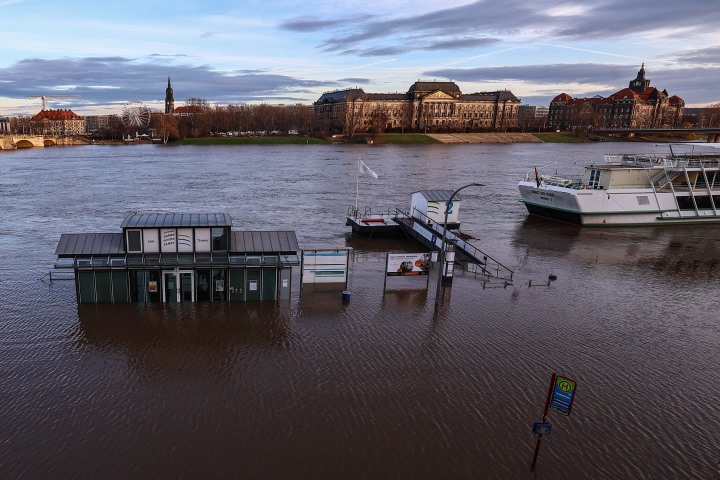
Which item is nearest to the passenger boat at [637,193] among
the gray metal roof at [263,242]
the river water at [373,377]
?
the river water at [373,377]

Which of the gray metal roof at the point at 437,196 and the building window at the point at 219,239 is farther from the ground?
the gray metal roof at the point at 437,196

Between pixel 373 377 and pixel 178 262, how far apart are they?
11242 mm

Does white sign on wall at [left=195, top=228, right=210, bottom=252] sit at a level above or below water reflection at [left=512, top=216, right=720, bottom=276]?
above

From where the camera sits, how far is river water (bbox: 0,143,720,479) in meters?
13.8

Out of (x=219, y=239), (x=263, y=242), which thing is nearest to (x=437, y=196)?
(x=263, y=242)

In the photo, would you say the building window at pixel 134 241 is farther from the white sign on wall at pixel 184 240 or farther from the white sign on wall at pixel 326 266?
the white sign on wall at pixel 326 266

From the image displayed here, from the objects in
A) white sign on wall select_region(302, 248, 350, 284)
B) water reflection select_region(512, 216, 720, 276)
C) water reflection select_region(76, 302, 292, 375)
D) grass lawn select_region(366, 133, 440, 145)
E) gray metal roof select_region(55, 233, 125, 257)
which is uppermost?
grass lawn select_region(366, 133, 440, 145)

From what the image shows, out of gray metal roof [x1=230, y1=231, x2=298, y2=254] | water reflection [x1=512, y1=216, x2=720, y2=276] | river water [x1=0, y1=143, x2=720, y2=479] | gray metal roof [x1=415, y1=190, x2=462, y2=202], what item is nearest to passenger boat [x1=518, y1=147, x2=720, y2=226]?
water reflection [x1=512, y1=216, x2=720, y2=276]

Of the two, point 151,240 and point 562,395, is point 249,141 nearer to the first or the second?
point 151,240

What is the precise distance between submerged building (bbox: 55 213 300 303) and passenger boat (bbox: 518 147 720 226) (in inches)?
1388

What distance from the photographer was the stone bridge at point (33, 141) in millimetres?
154250

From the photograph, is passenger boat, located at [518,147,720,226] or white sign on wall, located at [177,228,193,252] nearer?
white sign on wall, located at [177,228,193,252]

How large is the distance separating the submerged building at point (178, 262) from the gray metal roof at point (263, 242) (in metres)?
0.05

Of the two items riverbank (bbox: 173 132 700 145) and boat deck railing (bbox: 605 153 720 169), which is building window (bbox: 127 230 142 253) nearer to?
boat deck railing (bbox: 605 153 720 169)
